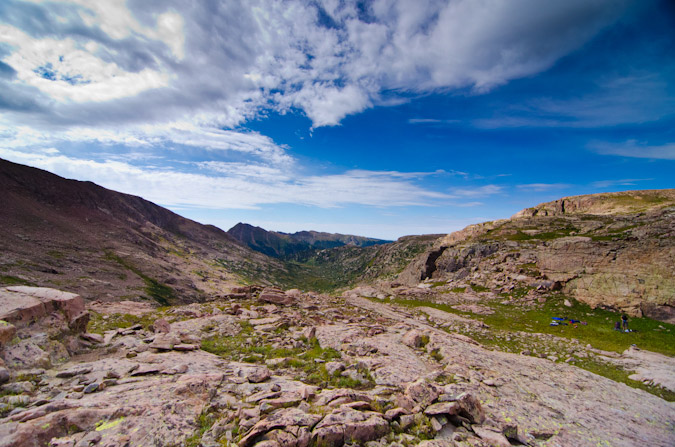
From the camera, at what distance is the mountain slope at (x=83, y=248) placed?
73.9 metres

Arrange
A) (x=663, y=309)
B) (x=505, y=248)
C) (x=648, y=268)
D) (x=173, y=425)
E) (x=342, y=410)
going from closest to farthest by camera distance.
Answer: (x=173, y=425)
(x=342, y=410)
(x=663, y=309)
(x=648, y=268)
(x=505, y=248)

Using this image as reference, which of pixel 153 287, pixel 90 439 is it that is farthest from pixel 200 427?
pixel 153 287

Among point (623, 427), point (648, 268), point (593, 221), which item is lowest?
point (623, 427)

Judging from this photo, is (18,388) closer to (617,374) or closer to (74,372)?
(74,372)

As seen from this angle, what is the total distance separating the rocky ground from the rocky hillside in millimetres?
18324

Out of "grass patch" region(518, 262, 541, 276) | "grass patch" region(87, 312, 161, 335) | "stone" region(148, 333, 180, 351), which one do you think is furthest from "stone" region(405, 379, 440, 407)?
"grass patch" region(518, 262, 541, 276)

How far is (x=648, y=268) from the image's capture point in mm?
34781

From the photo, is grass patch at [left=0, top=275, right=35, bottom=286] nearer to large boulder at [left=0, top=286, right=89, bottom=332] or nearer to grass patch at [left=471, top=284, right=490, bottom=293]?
large boulder at [left=0, top=286, right=89, bottom=332]

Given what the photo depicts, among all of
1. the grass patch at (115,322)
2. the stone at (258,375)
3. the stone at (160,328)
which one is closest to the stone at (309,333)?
the stone at (258,375)

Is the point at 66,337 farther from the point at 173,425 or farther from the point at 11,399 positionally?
the point at 173,425

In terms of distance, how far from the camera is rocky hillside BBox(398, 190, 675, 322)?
33.7 metres

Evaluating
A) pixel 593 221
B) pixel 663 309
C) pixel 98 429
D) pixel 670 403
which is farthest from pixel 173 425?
pixel 593 221

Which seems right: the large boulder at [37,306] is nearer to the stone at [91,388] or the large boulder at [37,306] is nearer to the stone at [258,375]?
the stone at [91,388]

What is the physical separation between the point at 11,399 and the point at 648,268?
58.3 meters
